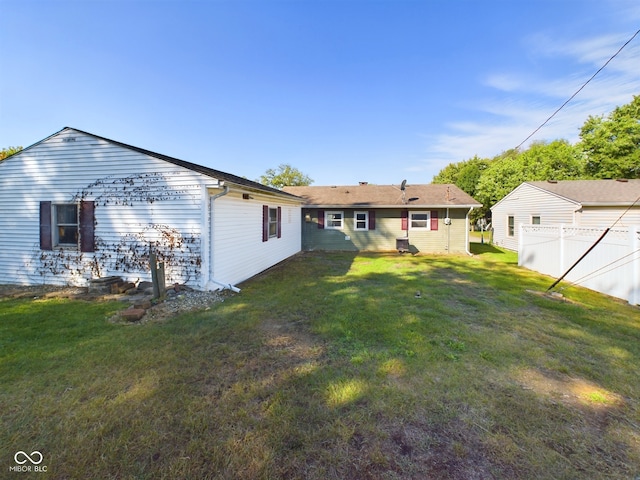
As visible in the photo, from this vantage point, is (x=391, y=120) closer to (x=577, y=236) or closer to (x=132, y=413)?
(x=577, y=236)

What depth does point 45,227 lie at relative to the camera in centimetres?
740

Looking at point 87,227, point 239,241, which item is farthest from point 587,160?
point 87,227

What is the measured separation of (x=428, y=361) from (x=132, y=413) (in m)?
3.14

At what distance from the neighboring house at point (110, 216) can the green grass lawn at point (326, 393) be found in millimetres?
1807

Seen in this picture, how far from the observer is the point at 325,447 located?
2.11 m

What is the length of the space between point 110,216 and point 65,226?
5.23 ft

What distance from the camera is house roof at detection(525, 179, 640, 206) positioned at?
38.6 ft

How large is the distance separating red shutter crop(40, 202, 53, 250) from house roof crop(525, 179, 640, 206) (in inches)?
730

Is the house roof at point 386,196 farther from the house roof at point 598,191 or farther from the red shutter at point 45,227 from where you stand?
the red shutter at point 45,227

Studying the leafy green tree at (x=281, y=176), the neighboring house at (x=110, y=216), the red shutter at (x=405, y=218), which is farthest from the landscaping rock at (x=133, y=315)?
the leafy green tree at (x=281, y=176)

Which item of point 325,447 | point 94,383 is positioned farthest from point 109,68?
point 325,447

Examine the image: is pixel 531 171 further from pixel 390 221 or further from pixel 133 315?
pixel 133 315

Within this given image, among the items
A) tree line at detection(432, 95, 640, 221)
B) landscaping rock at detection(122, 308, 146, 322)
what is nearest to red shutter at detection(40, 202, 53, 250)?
landscaping rock at detection(122, 308, 146, 322)

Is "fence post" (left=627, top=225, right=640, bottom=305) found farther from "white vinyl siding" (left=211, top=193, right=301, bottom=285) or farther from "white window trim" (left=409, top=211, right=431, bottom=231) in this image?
"white vinyl siding" (left=211, top=193, right=301, bottom=285)
